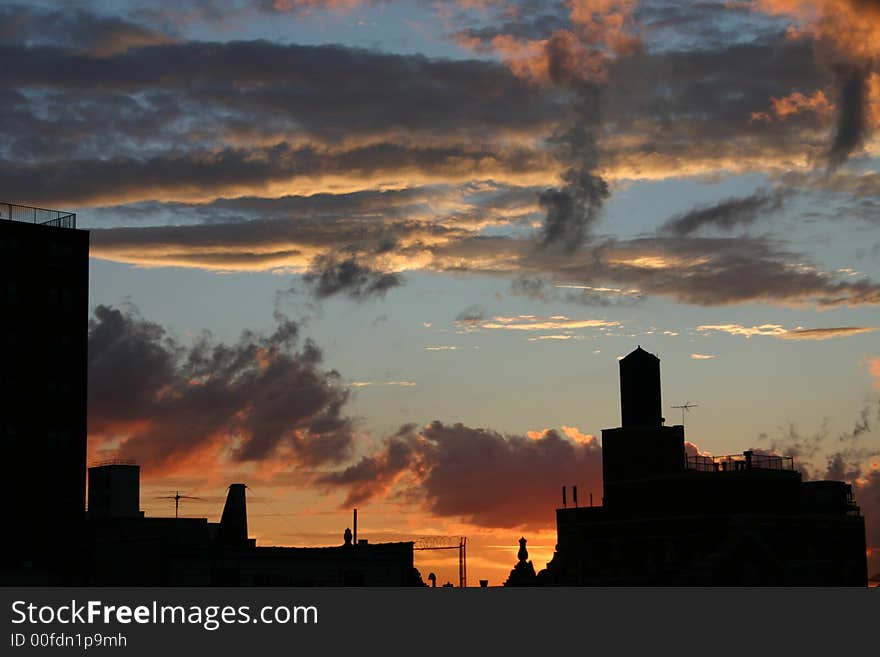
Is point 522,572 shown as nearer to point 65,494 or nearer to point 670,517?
point 670,517

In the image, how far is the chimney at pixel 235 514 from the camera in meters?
157

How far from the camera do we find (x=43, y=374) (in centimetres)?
14112

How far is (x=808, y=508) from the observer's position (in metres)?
185

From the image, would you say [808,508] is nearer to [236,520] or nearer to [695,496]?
[695,496]

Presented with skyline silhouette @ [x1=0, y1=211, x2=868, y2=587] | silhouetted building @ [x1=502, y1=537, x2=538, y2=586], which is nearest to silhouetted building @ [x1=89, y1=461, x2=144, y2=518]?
skyline silhouette @ [x1=0, y1=211, x2=868, y2=587]

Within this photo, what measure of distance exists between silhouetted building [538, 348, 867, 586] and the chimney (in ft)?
121

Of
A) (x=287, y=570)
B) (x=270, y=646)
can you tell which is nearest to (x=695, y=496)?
(x=287, y=570)

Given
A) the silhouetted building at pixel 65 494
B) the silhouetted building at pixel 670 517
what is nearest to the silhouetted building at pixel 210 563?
the silhouetted building at pixel 65 494

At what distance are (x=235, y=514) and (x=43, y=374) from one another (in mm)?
28023

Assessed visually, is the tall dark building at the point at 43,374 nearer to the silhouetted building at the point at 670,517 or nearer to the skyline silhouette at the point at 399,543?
the skyline silhouette at the point at 399,543

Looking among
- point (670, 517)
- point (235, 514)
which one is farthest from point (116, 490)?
point (670, 517)

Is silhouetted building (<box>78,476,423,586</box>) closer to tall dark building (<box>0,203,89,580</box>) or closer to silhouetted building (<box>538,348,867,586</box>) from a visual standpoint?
tall dark building (<box>0,203,89,580</box>)

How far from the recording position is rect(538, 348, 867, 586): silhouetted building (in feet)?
525

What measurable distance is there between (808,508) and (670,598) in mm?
85683
